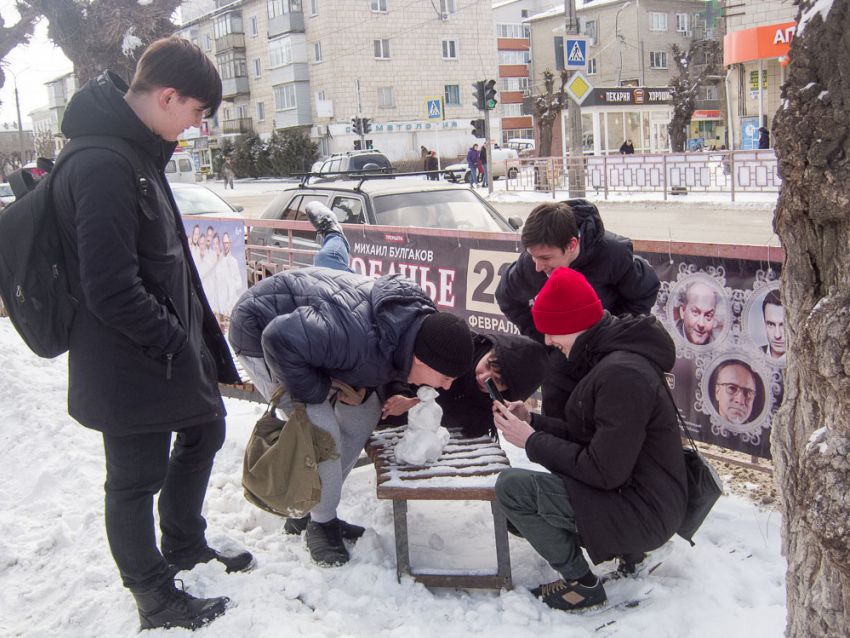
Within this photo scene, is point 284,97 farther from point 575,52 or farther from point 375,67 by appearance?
point 575,52

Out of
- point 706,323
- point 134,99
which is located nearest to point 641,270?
point 706,323

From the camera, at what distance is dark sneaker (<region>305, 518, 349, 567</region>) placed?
3.09m

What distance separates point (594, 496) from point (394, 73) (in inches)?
1973

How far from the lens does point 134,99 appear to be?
97.3 inches

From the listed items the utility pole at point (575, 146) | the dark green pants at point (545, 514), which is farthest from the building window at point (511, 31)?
the dark green pants at point (545, 514)

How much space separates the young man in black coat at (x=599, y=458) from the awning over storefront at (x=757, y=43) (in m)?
26.1

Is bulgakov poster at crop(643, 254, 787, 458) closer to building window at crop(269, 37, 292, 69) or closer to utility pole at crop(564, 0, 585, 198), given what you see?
utility pole at crop(564, 0, 585, 198)

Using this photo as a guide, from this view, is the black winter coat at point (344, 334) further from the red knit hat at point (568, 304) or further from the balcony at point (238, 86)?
the balcony at point (238, 86)

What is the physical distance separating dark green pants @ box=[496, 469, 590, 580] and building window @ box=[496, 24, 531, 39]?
71.3m

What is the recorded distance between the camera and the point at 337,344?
2797 mm

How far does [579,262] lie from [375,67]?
48356 millimetres

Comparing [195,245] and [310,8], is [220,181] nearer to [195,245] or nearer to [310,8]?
[310,8]

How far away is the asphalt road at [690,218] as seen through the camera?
1327cm

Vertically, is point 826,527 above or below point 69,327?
below
